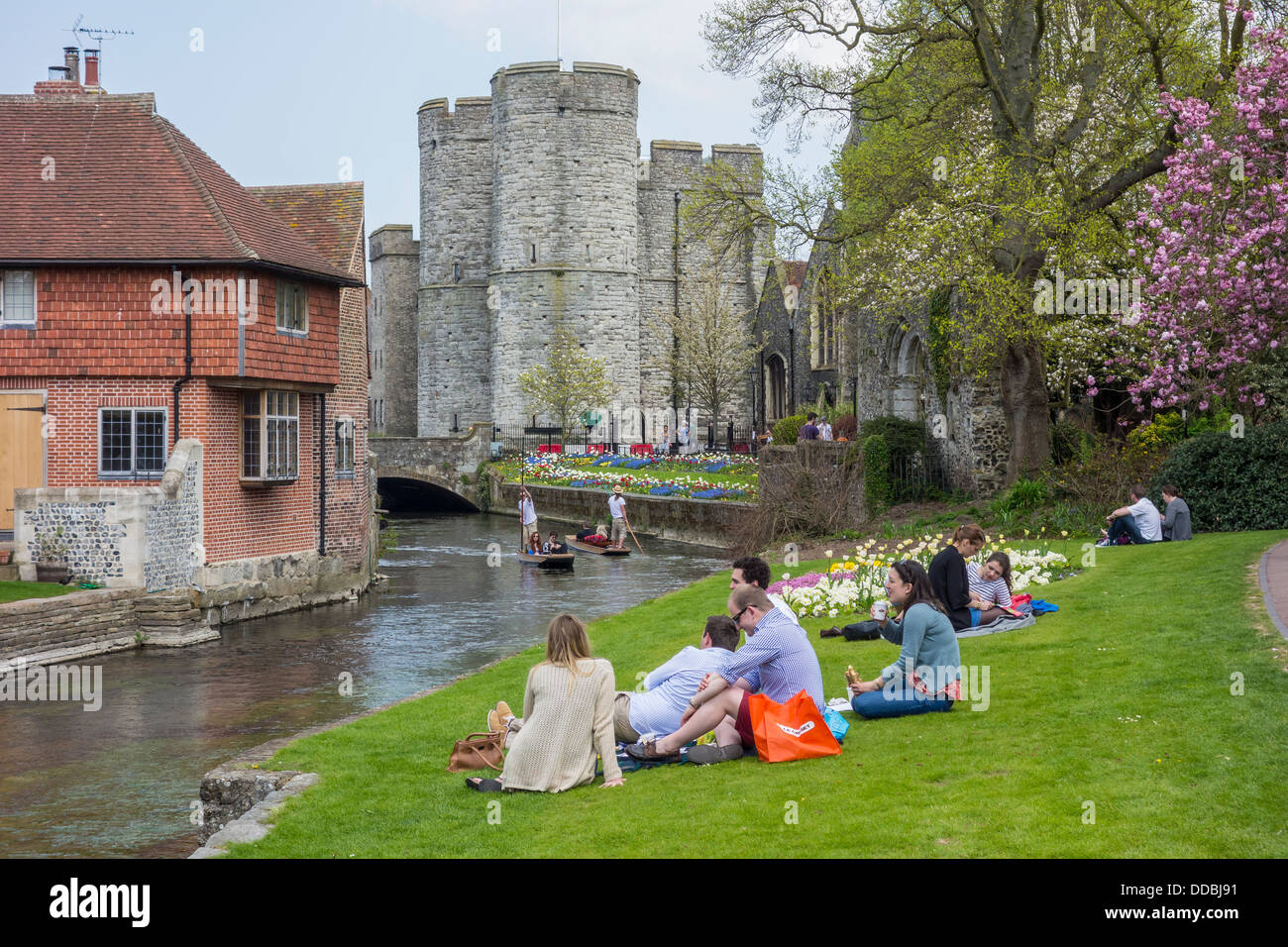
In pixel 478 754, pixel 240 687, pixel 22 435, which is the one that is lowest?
pixel 240 687

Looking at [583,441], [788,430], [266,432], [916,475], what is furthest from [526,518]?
[583,441]

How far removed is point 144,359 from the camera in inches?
917

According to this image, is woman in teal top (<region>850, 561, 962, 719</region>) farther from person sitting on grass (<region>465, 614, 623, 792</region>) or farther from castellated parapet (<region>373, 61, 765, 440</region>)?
castellated parapet (<region>373, 61, 765, 440</region>)

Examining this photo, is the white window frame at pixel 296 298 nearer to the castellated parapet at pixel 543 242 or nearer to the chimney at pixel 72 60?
the chimney at pixel 72 60

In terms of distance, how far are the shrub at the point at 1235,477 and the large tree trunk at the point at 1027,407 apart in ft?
18.3

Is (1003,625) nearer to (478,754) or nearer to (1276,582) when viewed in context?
(1276,582)

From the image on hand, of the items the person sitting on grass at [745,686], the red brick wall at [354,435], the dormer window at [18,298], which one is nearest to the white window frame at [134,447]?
the dormer window at [18,298]

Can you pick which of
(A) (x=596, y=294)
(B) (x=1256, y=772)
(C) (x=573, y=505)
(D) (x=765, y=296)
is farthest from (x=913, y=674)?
(D) (x=765, y=296)

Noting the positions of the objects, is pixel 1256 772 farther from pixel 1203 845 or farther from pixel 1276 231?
pixel 1276 231

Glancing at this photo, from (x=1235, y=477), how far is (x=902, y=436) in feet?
38.5

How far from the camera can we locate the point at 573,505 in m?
46.3

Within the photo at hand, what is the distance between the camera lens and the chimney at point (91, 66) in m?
30.1

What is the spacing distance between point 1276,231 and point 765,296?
48.9 metres

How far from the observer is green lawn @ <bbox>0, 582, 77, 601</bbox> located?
1967 centimetres
